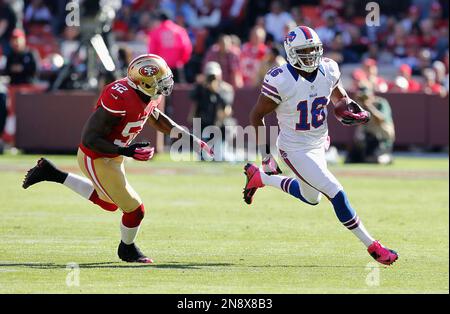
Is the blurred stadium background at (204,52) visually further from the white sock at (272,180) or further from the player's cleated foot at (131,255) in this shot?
the player's cleated foot at (131,255)

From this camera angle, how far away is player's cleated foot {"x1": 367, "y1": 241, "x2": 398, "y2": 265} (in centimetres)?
828

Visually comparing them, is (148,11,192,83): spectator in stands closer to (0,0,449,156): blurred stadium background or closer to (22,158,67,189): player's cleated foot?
(0,0,449,156): blurred stadium background

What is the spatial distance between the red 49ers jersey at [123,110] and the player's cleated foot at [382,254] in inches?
79.6

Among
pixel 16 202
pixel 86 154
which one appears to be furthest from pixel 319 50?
pixel 16 202

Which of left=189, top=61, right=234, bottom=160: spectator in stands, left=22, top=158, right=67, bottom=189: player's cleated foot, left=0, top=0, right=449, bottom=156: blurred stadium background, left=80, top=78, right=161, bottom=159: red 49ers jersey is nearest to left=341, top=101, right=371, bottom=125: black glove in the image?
left=80, top=78, right=161, bottom=159: red 49ers jersey

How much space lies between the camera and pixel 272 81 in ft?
29.3

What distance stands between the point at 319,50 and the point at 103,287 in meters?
2.79

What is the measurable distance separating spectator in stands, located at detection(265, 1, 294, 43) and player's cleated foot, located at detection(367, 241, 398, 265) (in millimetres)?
15153

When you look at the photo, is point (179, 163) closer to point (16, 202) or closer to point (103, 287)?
point (16, 202)

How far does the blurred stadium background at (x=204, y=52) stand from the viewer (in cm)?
1909

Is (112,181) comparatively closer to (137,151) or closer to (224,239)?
(137,151)

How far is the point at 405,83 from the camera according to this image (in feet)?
68.3

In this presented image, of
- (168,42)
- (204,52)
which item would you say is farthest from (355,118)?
(204,52)

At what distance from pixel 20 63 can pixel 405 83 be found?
705 cm
